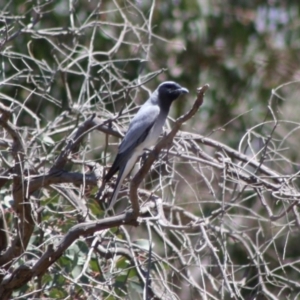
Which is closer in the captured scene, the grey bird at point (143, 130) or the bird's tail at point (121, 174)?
the bird's tail at point (121, 174)

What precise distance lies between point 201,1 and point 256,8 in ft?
3.83

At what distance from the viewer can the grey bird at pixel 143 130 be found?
4.75m

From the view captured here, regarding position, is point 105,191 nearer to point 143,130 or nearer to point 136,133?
point 136,133

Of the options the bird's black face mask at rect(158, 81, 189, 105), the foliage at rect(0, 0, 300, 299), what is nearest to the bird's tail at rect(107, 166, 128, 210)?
the foliage at rect(0, 0, 300, 299)

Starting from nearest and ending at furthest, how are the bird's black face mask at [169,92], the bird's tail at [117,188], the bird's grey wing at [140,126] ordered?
the bird's tail at [117,188] < the bird's grey wing at [140,126] < the bird's black face mask at [169,92]

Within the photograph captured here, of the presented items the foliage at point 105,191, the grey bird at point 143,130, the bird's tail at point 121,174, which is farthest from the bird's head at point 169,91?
the bird's tail at point 121,174

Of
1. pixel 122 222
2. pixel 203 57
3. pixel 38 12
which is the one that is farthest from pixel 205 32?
pixel 122 222

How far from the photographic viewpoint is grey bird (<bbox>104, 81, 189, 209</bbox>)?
475 cm

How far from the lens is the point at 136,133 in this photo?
4.95 m

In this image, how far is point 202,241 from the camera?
4801mm

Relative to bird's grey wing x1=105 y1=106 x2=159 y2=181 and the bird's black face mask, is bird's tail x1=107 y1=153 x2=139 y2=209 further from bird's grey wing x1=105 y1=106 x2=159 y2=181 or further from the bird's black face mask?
the bird's black face mask

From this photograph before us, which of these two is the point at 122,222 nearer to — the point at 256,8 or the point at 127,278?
the point at 127,278

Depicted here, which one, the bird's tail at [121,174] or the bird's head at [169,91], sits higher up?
the bird's head at [169,91]

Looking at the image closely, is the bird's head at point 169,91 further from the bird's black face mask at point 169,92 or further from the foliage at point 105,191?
the foliage at point 105,191
